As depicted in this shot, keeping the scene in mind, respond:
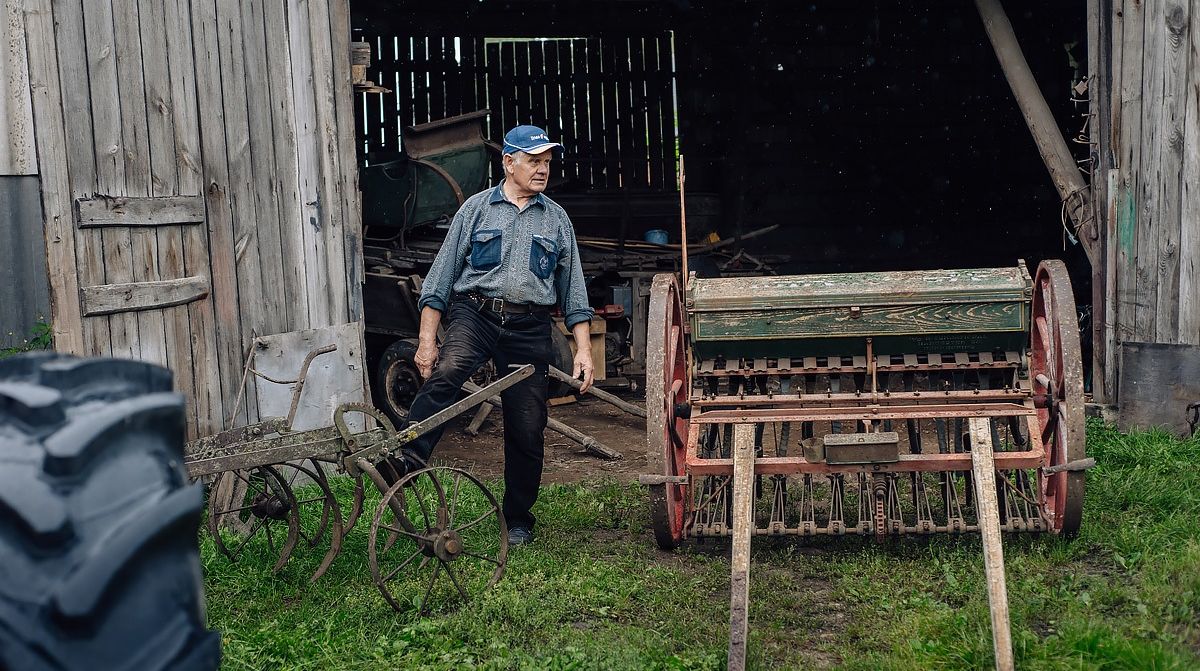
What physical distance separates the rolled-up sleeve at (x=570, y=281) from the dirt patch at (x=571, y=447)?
1.61 m

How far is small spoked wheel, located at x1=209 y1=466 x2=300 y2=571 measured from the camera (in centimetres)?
496

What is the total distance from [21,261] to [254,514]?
5.00 ft

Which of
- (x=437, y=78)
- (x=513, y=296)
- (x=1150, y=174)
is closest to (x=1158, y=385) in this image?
(x=1150, y=174)

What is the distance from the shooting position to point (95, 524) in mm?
1375

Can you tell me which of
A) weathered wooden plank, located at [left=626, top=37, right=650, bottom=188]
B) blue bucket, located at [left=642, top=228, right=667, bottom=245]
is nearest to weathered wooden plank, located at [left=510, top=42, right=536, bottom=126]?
weathered wooden plank, located at [left=626, top=37, right=650, bottom=188]

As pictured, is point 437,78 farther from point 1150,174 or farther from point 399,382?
point 1150,174

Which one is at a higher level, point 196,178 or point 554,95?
point 554,95

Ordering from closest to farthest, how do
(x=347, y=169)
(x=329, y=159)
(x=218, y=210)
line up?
(x=218, y=210)
(x=329, y=159)
(x=347, y=169)

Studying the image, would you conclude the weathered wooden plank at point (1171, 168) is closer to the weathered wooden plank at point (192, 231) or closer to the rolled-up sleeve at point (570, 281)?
the rolled-up sleeve at point (570, 281)

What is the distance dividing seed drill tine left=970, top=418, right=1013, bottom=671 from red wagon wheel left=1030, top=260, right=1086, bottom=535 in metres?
0.40

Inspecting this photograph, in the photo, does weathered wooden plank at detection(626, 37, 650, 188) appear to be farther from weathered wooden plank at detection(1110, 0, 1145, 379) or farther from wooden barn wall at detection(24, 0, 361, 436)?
weathered wooden plank at detection(1110, 0, 1145, 379)

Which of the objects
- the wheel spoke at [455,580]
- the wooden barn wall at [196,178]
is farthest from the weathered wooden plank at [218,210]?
the wheel spoke at [455,580]

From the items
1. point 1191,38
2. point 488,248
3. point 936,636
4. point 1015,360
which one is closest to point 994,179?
point 1191,38

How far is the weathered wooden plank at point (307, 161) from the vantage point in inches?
259
